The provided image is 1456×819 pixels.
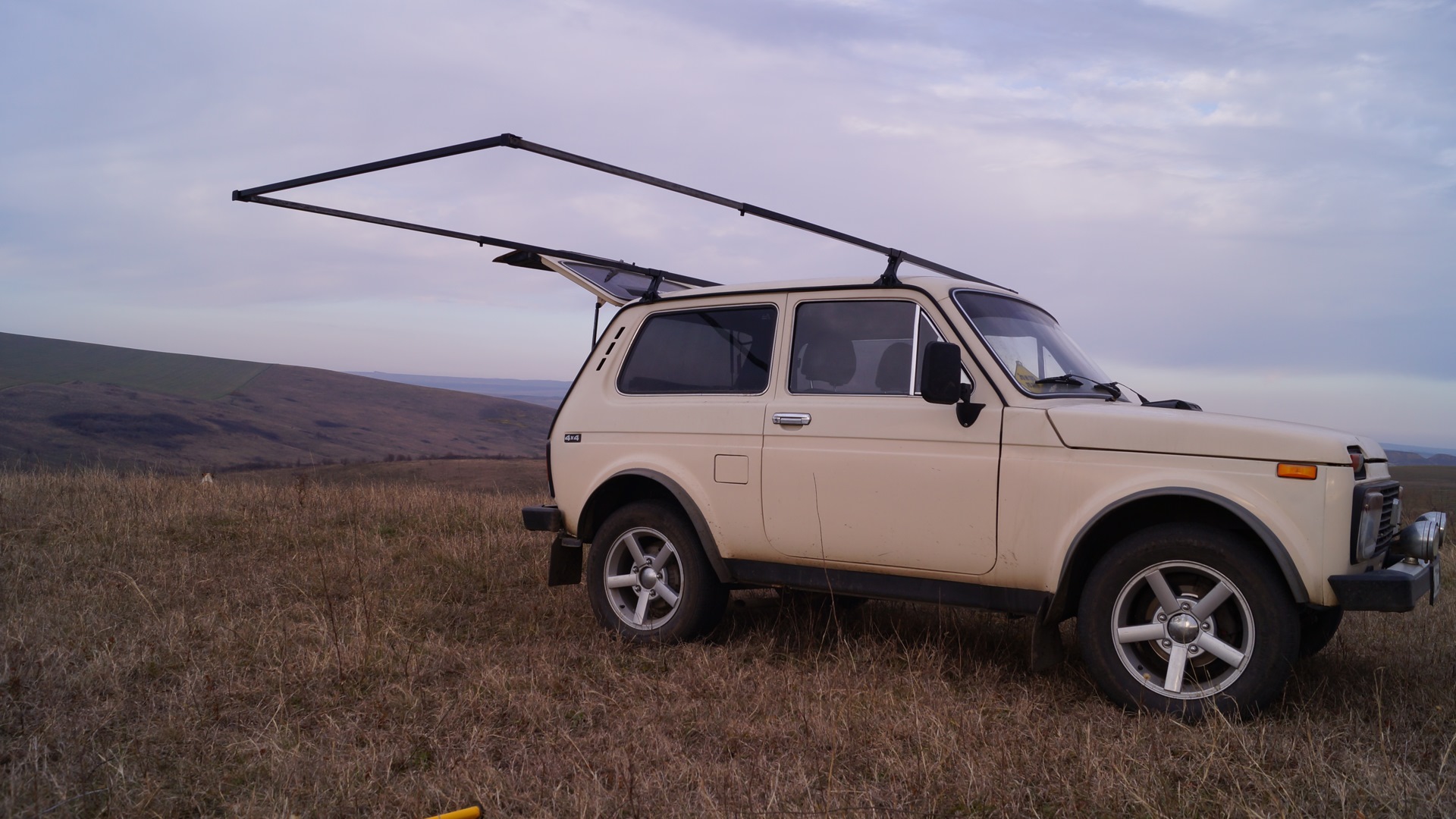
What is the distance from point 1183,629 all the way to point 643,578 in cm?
297

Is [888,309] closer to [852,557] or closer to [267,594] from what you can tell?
[852,557]

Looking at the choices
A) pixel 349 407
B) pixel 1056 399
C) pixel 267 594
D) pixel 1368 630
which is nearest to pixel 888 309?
pixel 1056 399

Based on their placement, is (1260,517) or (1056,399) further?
(1056,399)

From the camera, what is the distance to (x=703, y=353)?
5.83 metres

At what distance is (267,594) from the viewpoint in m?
6.64

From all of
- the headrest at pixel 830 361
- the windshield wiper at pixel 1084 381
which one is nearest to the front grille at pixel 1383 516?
the windshield wiper at pixel 1084 381

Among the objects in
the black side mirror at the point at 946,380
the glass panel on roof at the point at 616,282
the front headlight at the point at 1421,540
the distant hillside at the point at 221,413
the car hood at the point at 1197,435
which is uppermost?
the glass panel on roof at the point at 616,282

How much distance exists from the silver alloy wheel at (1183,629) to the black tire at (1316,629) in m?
0.51

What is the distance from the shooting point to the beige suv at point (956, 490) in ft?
13.1

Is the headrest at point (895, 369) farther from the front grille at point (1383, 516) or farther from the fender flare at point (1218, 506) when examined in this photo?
the front grille at point (1383, 516)

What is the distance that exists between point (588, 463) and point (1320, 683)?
4070mm

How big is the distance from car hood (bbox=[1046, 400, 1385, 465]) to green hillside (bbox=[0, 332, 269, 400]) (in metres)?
56.3

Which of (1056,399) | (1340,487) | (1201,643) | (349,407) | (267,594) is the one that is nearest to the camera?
(1340,487)

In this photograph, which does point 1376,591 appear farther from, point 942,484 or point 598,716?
point 598,716
